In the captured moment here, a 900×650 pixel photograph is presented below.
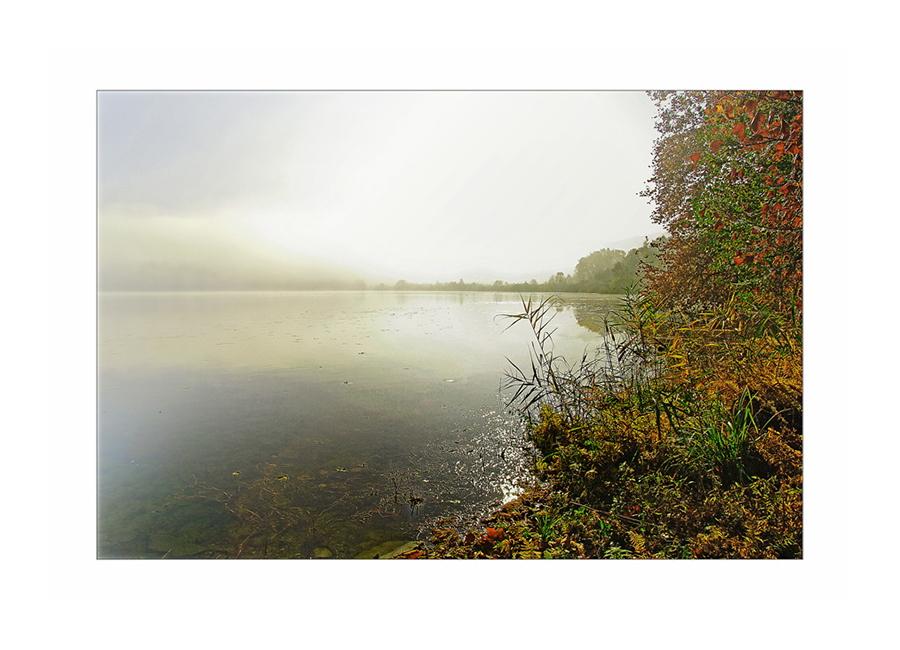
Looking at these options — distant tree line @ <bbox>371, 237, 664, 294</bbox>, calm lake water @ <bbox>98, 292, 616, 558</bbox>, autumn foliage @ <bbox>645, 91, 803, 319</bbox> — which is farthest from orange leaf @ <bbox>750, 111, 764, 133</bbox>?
calm lake water @ <bbox>98, 292, 616, 558</bbox>

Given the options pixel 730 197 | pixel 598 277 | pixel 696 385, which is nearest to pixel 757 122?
pixel 730 197

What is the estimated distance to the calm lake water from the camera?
1812 millimetres

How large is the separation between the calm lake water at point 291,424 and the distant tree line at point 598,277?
0.08 meters

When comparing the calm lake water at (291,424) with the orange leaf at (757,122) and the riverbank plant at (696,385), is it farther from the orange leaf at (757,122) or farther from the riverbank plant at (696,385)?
the orange leaf at (757,122)

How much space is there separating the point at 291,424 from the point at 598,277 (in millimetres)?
2362

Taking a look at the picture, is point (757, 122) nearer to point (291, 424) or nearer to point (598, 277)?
point (598, 277)

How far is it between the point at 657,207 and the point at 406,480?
88.8 inches

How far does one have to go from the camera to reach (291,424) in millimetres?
2439

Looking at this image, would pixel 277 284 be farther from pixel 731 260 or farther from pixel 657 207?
pixel 731 260

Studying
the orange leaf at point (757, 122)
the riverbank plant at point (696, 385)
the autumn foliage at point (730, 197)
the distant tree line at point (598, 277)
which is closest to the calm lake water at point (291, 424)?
the distant tree line at point (598, 277)

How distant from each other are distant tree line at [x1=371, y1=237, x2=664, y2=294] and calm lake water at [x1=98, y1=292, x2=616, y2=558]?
0.27 feet
